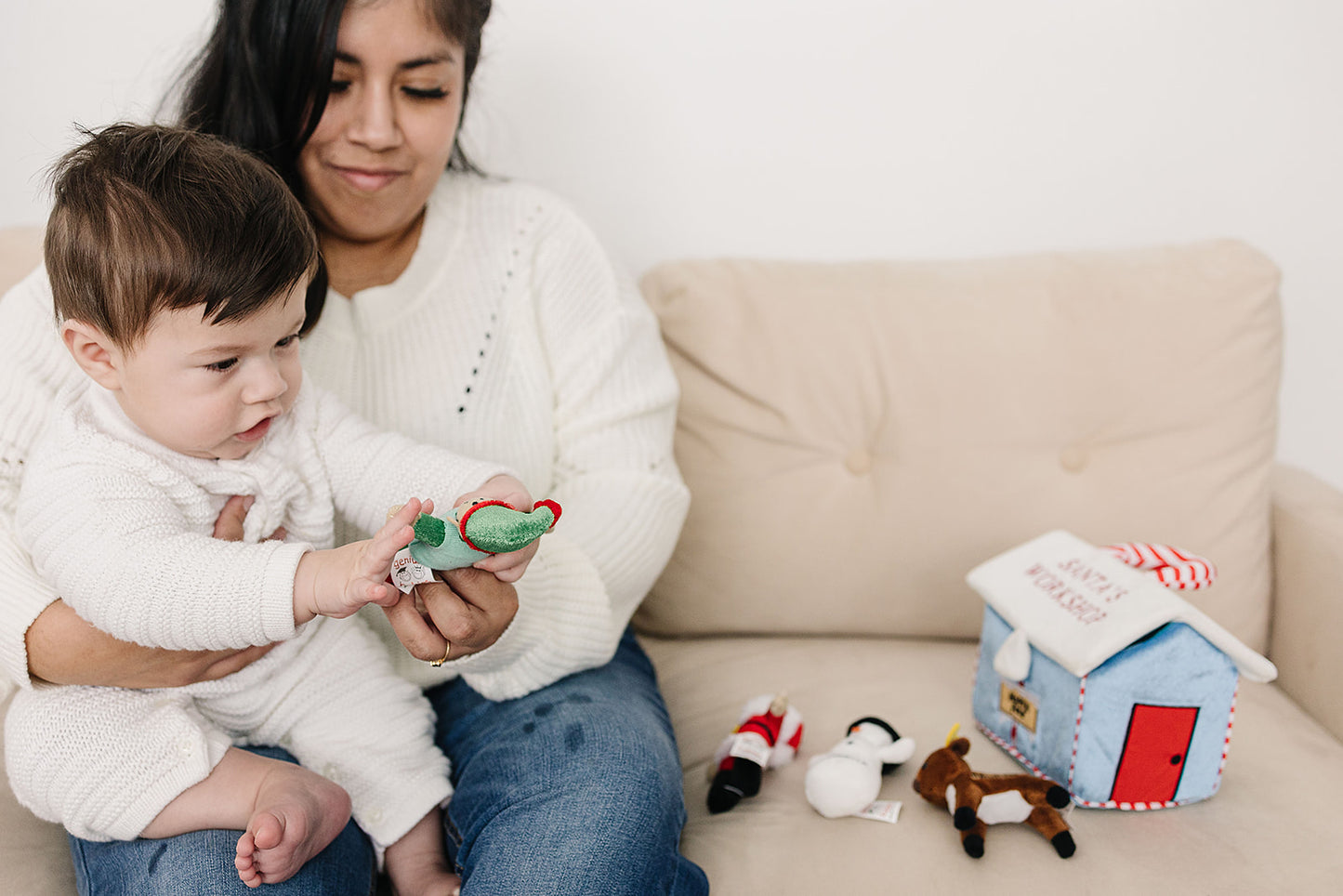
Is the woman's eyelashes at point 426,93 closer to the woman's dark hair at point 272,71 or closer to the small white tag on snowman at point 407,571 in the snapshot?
the woman's dark hair at point 272,71

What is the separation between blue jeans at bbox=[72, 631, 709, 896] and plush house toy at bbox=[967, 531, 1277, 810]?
411 mm

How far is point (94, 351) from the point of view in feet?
2.76

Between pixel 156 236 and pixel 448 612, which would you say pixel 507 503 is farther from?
pixel 156 236

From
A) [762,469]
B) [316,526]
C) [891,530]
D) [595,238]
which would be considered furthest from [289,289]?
[891,530]

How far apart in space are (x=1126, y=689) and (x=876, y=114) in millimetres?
939

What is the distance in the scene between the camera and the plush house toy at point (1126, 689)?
3.43 feet

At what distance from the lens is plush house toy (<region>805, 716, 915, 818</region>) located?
103 centimetres

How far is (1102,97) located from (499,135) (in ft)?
3.08

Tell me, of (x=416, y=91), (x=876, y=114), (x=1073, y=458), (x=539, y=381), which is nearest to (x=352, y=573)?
(x=539, y=381)

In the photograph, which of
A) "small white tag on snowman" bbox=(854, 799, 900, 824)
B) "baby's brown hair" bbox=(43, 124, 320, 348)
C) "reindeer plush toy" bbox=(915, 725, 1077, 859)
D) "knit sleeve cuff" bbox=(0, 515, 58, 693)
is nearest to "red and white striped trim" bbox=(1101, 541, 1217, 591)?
"reindeer plush toy" bbox=(915, 725, 1077, 859)

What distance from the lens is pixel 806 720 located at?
3.99ft

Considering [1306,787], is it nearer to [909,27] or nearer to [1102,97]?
[1102,97]

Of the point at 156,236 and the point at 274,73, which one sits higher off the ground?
the point at 274,73

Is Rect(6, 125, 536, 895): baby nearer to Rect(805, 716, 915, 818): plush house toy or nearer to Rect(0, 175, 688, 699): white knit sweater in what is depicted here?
Rect(0, 175, 688, 699): white knit sweater
